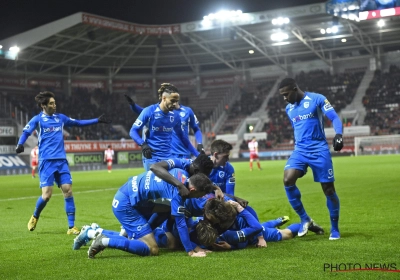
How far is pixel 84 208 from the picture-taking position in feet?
47.3

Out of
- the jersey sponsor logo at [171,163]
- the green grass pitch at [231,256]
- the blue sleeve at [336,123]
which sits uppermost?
the blue sleeve at [336,123]

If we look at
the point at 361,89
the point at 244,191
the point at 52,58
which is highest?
the point at 52,58

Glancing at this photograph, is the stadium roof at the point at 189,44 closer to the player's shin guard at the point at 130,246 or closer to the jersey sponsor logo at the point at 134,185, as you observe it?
the jersey sponsor logo at the point at 134,185

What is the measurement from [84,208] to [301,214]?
752 cm

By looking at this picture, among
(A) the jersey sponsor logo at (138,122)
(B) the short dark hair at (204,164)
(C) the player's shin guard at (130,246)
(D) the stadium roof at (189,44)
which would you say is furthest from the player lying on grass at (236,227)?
(D) the stadium roof at (189,44)

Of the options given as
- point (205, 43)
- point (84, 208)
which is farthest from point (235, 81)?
point (84, 208)

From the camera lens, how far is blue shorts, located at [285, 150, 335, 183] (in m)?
8.34

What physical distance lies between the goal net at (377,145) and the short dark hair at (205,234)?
42646 mm

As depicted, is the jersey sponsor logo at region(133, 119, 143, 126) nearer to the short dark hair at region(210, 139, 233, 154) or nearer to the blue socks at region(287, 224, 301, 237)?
the short dark hair at region(210, 139, 233, 154)

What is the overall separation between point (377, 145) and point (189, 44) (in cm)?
2073

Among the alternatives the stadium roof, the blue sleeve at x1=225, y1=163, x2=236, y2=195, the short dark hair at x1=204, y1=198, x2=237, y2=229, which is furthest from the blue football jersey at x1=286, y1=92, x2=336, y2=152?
the stadium roof

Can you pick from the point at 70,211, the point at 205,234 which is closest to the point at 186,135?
the point at 70,211

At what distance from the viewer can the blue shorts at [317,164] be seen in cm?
834

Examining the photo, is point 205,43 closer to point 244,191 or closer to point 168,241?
point 244,191
